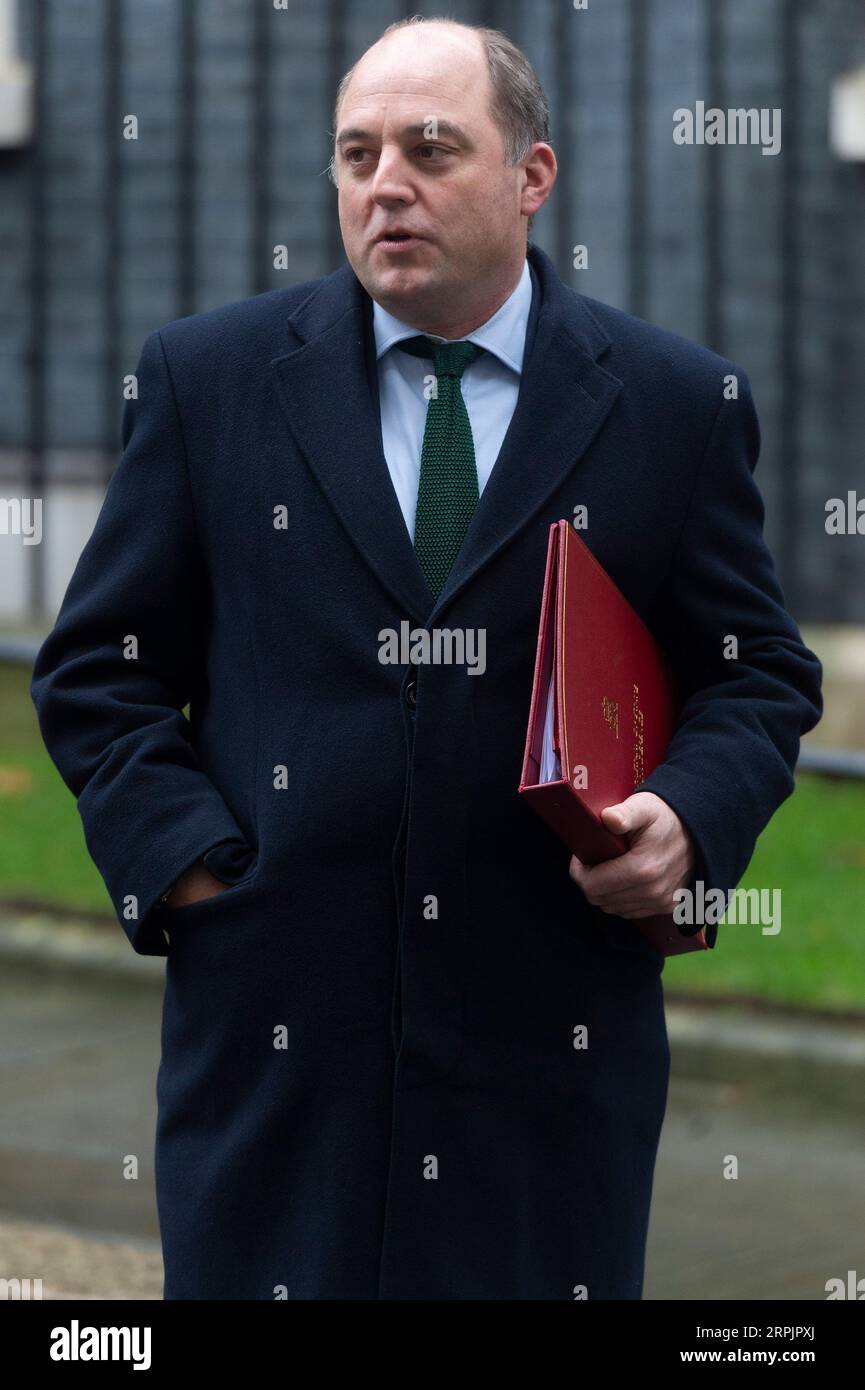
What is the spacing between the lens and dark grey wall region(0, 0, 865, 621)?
315 inches

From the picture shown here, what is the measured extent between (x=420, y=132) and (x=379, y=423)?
0.34 m

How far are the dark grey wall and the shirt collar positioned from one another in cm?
555

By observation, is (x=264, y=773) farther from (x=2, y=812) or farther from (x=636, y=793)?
(x=2, y=812)

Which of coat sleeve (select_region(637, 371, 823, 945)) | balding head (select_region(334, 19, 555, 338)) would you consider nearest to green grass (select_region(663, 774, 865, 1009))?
coat sleeve (select_region(637, 371, 823, 945))

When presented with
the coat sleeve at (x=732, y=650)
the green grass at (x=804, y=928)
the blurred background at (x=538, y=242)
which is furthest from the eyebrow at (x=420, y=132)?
the green grass at (x=804, y=928)

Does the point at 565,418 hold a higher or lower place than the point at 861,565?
lower

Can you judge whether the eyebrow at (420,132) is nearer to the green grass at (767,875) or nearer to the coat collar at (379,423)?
the coat collar at (379,423)

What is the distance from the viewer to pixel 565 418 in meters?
2.62

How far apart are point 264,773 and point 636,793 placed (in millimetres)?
436

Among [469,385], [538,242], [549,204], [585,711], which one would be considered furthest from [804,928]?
[585,711]

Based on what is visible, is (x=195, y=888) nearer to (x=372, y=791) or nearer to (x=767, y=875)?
(x=372, y=791)

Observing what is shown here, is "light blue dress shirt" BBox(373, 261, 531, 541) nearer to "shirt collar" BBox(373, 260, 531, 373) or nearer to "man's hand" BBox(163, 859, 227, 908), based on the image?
"shirt collar" BBox(373, 260, 531, 373)

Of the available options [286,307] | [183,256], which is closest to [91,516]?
[183,256]

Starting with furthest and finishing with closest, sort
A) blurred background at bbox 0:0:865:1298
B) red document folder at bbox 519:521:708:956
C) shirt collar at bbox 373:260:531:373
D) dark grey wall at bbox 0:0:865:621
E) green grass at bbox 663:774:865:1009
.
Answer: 1. dark grey wall at bbox 0:0:865:621
2. green grass at bbox 663:774:865:1009
3. blurred background at bbox 0:0:865:1298
4. shirt collar at bbox 373:260:531:373
5. red document folder at bbox 519:521:708:956
